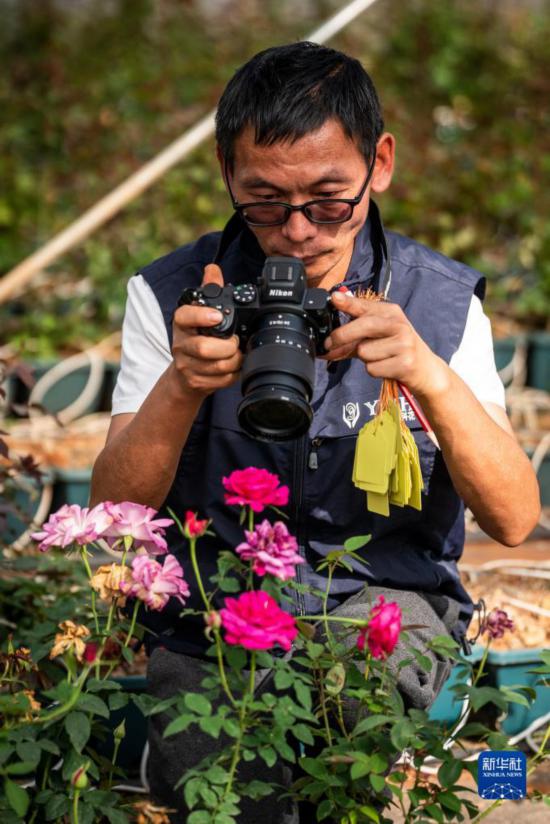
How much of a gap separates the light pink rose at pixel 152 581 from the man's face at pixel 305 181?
523mm

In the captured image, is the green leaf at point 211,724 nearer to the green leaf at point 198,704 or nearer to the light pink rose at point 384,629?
the green leaf at point 198,704

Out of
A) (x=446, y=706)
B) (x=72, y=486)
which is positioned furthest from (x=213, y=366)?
(x=72, y=486)

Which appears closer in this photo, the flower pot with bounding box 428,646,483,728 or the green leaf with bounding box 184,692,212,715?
the green leaf with bounding box 184,692,212,715

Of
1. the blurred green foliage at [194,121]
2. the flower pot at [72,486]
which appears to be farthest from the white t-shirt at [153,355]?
the blurred green foliage at [194,121]

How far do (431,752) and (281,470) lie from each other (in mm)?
517

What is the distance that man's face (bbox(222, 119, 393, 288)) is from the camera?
1653 mm

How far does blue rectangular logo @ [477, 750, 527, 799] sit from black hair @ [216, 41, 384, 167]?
0.81m

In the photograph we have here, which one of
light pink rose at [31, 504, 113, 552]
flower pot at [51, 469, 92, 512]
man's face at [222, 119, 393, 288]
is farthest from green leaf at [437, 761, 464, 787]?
flower pot at [51, 469, 92, 512]

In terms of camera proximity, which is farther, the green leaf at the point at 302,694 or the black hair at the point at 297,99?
the black hair at the point at 297,99

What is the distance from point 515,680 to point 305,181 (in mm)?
1052

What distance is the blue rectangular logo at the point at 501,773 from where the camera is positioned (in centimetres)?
147

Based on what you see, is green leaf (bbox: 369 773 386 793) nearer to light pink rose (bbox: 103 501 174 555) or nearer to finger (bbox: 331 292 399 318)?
light pink rose (bbox: 103 501 174 555)

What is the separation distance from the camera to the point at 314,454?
69.2 inches

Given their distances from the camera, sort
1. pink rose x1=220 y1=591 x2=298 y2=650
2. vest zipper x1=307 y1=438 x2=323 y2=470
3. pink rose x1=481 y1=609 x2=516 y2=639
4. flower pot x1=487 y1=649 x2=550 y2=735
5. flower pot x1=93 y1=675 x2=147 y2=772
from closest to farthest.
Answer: pink rose x1=220 y1=591 x2=298 y2=650
pink rose x1=481 y1=609 x2=516 y2=639
vest zipper x1=307 y1=438 x2=323 y2=470
flower pot x1=93 y1=675 x2=147 y2=772
flower pot x1=487 y1=649 x2=550 y2=735
